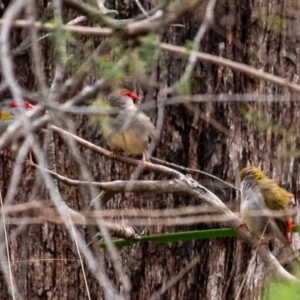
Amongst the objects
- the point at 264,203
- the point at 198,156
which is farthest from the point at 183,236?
the point at 264,203

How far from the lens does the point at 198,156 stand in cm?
461

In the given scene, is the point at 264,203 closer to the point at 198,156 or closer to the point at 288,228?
the point at 288,228

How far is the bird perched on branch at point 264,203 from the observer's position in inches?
173

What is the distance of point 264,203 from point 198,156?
0.47 m

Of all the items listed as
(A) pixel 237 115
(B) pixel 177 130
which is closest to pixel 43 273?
(B) pixel 177 130

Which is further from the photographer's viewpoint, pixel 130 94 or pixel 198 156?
pixel 130 94

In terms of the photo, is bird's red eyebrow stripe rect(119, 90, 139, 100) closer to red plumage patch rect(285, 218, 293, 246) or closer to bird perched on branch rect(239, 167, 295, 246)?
bird perched on branch rect(239, 167, 295, 246)

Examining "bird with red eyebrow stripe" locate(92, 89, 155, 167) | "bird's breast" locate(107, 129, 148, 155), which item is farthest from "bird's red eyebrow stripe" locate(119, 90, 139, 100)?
"bird's breast" locate(107, 129, 148, 155)

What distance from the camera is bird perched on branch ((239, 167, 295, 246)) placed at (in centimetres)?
440

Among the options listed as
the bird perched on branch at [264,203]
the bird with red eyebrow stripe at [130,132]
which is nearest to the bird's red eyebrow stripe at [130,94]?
the bird with red eyebrow stripe at [130,132]

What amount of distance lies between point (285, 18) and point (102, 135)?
4.10 feet

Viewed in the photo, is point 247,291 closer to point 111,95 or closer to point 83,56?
point 111,95

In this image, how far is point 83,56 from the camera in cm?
370

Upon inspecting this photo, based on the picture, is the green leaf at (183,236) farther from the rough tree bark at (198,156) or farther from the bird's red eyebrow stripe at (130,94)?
the bird's red eyebrow stripe at (130,94)
